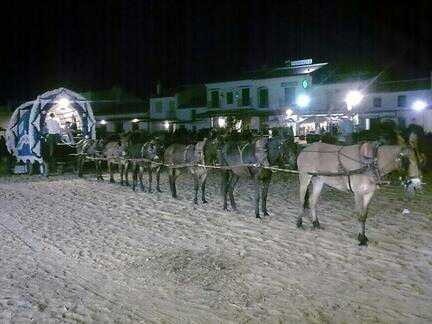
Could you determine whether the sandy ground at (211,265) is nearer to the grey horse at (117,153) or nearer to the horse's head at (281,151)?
the horse's head at (281,151)

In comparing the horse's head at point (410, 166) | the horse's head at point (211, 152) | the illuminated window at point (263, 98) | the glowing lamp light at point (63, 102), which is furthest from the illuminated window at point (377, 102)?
the horse's head at point (410, 166)

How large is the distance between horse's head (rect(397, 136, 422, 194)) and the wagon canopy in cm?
1915

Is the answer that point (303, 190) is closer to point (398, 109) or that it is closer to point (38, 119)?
point (38, 119)

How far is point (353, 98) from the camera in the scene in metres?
43.4

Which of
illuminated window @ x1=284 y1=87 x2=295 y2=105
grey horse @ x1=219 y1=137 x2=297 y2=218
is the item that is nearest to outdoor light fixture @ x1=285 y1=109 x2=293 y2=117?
illuminated window @ x1=284 y1=87 x2=295 y2=105

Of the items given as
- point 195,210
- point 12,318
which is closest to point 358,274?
point 12,318

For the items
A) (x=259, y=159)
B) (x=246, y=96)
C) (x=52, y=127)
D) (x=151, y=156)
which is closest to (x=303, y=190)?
(x=259, y=159)

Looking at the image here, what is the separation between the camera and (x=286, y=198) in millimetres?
15805

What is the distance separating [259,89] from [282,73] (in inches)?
115

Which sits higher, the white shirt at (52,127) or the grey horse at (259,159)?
the white shirt at (52,127)

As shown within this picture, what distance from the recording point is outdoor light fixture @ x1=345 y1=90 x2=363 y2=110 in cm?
4290

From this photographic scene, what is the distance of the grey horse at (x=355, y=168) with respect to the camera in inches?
372

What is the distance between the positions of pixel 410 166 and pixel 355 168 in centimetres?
112

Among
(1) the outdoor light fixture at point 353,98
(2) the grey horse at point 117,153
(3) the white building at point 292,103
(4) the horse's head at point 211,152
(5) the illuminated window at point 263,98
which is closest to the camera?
(4) the horse's head at point 211,152
